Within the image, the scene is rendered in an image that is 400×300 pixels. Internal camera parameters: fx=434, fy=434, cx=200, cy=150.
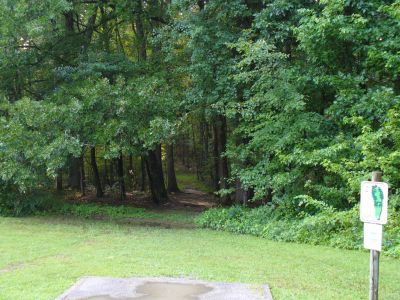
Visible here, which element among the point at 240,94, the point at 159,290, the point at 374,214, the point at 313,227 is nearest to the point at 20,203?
the point at 240,94

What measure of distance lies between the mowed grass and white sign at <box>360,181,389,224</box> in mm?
1783

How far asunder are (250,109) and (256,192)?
241 cm

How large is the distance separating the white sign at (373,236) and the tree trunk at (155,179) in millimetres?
17658

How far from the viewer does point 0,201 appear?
1505cm

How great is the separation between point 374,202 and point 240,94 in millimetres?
10067

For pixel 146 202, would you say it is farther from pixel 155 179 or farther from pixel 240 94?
pixel 240 94

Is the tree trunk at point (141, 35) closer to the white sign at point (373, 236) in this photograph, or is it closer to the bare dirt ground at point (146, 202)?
the bare dirt ground at point (146, 202)

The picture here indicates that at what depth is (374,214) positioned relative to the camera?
13.8ft

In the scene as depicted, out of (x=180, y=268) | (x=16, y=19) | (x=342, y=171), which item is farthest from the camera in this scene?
(x=16, y=19)

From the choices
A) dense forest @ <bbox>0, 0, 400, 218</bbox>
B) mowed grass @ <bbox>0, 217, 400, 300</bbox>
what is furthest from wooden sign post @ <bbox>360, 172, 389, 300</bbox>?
dense forest @ <bbox>0, 0, 400, 218</bbox>

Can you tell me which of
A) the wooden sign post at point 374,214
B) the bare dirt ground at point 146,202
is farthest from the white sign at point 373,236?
the bare dirt ground at point 146,202

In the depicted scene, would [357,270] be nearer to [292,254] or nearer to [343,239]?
[292,254]

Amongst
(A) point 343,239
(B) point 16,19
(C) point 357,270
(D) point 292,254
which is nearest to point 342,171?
(A) point 343,239

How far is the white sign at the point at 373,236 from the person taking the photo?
4.16m
